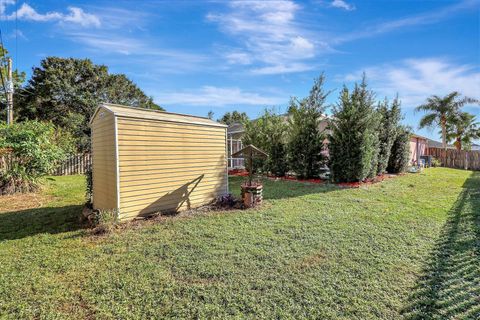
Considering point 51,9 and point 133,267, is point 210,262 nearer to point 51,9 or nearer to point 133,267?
point 133,267

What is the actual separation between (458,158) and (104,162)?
23253mm

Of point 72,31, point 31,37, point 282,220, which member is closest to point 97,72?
point 31,37

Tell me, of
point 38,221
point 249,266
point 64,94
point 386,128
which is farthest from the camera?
point 64,94

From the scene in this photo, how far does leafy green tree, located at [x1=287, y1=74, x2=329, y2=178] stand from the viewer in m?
10.1

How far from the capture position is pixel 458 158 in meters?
17.9

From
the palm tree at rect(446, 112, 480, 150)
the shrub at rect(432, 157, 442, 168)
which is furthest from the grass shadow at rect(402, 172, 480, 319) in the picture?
the palm tree at rect(446, 112, 480, 150)

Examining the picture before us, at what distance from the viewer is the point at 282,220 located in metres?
4.92

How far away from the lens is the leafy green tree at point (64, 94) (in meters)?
17.4

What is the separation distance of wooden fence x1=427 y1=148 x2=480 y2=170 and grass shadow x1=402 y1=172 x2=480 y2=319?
17555 millimetres

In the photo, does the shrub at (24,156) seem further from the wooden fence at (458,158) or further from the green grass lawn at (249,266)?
the wooden fence at (458,158)

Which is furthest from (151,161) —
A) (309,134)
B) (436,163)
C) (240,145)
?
(436,163)

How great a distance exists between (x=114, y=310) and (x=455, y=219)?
636cm

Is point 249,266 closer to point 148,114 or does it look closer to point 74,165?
point 148,114

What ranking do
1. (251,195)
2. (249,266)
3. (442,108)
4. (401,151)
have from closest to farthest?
(249,266), (251,195), (401,151), (442,108)
